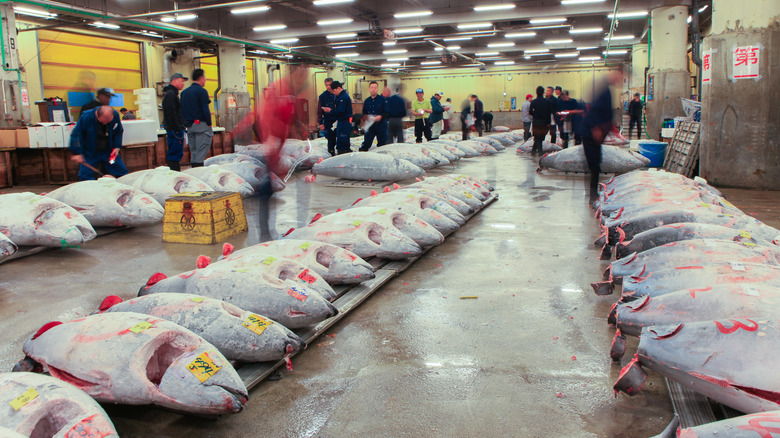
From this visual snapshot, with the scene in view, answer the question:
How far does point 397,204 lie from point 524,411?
3130 mm

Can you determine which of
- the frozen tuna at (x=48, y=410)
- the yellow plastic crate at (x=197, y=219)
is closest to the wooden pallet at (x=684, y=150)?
the yellow plastic crate at (x=197, y=219)

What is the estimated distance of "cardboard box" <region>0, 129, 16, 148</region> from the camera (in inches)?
394

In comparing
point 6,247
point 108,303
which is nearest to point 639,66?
point 6,247

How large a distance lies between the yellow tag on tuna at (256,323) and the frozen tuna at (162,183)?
15.2ft

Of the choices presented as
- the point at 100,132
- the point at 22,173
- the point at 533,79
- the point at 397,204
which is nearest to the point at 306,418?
the point at 397,204

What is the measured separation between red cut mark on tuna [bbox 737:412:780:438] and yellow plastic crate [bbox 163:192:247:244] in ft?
16.0

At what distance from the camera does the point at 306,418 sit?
2455mm

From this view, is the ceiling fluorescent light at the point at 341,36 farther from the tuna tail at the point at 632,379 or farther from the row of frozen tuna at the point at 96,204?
the tuna tail at the point at 632,379

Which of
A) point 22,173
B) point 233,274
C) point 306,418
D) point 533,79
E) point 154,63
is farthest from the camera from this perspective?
point 533,79

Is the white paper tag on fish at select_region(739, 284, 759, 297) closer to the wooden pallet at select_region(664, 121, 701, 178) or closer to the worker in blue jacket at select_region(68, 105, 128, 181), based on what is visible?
the worker in blue jacket at select_region(68, 105, 128, 181)

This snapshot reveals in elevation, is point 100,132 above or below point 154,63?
below

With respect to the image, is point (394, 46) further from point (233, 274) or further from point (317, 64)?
point (233, 274)

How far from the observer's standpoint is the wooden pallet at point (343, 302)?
277cm

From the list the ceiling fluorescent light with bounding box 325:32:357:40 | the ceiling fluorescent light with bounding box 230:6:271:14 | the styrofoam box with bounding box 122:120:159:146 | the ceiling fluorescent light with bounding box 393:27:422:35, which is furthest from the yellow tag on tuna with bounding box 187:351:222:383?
the ceiling fluorescent light with bounding box 325:32:357:40
